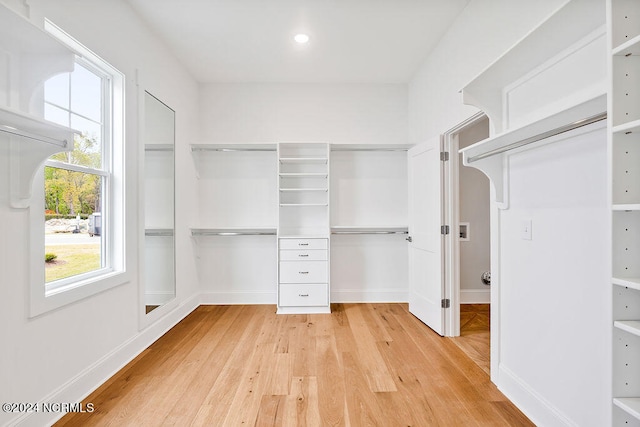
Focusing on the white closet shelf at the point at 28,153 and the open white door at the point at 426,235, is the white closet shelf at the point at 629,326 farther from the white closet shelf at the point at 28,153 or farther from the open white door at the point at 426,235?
the white closet shelf at the point at 28,153

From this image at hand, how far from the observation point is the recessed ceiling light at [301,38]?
9.44 feet

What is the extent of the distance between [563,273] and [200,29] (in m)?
3.21

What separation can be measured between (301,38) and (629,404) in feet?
10.4

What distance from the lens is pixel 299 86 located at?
156 inches

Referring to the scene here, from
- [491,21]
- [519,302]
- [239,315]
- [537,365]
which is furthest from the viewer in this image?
[239,315]

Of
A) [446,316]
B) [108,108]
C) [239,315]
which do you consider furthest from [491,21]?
[239,315]

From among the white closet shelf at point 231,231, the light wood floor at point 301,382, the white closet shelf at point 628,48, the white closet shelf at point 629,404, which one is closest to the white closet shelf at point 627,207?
the white closet shelf at point 628,48

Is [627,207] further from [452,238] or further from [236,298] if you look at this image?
[236,298]

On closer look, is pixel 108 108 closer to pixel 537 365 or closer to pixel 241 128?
pixel 241 128

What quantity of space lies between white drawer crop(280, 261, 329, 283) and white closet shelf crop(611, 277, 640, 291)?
278cm

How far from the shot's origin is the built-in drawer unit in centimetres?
359

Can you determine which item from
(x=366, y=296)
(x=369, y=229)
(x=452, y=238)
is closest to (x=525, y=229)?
(x=452, y=238)

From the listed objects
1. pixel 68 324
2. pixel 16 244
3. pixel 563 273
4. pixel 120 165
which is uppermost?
pixel 120 165

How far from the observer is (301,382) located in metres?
2.13
